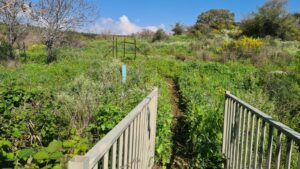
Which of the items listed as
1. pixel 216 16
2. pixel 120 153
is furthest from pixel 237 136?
pixel 216 16

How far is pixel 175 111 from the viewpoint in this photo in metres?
8.84

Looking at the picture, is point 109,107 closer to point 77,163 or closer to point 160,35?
point 77,163

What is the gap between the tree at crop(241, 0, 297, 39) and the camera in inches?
1144

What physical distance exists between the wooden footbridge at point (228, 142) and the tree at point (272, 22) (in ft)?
88.1

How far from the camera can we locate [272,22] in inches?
1146

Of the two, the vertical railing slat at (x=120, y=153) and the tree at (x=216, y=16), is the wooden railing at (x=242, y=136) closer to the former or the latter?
the vertical railing slat at (x=120, y=153)

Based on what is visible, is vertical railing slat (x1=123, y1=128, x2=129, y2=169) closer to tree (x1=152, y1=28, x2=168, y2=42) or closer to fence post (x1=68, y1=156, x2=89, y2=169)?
fence post (x1=68, y1=156, x2=89, y2=169)

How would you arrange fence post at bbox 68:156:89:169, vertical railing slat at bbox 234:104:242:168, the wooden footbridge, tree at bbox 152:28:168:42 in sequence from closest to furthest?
fence post at bbox 68:156:89:169 < the wooden footbridge < vertical railing slat at bbox 234:104:242:168 < tree at bbox 152:28:168:42

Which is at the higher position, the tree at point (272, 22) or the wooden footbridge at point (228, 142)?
the tree at point (272, 22)

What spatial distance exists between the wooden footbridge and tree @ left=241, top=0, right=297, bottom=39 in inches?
1057

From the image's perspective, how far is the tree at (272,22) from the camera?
29.0 meters

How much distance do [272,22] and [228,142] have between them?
2742cm

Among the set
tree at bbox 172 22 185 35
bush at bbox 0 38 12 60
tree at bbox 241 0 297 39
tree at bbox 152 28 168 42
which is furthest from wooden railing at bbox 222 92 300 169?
tree at bbox 172 22 185 35

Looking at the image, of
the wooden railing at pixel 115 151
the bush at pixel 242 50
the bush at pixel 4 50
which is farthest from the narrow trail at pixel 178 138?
the bush at pixel 4 50
